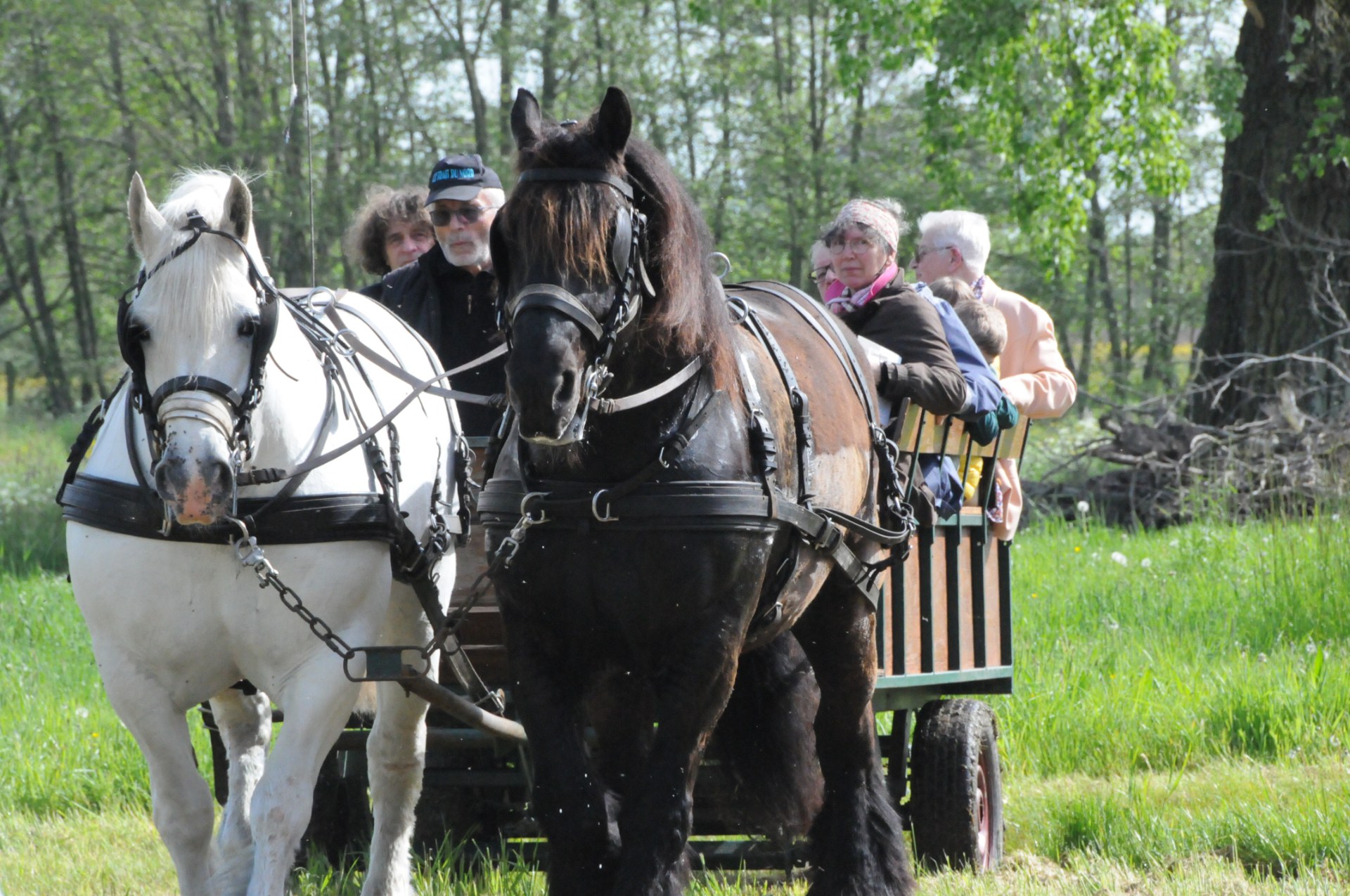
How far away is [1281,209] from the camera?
403 inches

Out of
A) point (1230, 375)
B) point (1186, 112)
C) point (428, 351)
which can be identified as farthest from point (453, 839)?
point (1186, 112)

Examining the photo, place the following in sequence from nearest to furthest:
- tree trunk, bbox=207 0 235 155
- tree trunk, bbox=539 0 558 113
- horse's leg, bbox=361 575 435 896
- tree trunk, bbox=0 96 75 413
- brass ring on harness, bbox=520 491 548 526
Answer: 1. brass ring on harness, bbox=520 491 548 526
2. horse's leg, bbox=361 575 435 896
3. tree trunk, bbox=207 0 235 155
4. tree trunk, bbox=539 0 558 113
5. tree trunk, bbox=0 96 75 413

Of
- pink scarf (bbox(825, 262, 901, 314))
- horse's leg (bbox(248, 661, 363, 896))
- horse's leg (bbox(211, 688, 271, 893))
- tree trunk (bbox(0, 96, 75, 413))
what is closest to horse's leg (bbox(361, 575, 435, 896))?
horse's leg (bbox(211, 688, 271, 893))

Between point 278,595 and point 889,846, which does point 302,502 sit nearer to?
point 278,595

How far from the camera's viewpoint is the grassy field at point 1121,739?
423 cm

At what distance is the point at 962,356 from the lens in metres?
4.44

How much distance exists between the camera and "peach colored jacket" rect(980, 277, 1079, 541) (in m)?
5.12

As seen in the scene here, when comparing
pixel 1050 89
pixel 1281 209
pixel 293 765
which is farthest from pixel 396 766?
pixel 1050 89

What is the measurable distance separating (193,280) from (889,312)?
209 centimetres

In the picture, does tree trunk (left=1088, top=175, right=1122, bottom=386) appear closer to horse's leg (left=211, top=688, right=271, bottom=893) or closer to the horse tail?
the horse tail

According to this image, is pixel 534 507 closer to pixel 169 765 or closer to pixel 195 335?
pixel 195 335

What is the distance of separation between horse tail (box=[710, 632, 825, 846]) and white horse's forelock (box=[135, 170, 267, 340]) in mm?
1552

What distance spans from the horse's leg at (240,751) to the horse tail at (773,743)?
119 cm

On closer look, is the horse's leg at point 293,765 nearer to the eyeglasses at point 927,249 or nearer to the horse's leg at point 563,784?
the horse's leg at point 563,784
